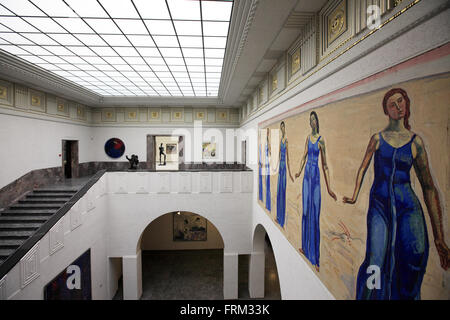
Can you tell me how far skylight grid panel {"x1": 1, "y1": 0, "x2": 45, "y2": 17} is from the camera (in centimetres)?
400

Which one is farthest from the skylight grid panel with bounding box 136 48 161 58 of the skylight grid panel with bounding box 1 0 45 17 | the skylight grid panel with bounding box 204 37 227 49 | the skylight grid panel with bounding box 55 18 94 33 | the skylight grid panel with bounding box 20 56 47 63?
the skylight grid panel with bounding box 20 56 47 63

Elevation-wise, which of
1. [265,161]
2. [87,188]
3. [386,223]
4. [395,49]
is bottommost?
[87,188]

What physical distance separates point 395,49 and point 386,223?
163 centimetres

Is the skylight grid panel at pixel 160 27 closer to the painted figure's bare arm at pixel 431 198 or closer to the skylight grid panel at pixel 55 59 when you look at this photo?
the skylight grid panel at pixel 55 59

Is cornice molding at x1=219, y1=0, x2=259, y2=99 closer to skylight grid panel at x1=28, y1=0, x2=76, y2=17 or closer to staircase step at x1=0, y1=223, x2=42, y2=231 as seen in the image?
skylight grid panel at x1=28, y1=0, x2=76, y2=17

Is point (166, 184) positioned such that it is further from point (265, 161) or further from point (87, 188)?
point (265, 161)

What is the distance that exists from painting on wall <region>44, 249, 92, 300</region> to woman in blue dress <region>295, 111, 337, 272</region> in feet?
23.6

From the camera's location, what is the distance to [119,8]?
416 cm

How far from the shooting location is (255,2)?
11.1ft

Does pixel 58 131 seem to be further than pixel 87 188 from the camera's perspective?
Yes

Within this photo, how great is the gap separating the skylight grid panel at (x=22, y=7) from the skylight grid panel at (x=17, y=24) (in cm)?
29

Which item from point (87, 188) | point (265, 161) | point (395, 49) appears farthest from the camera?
point (87, 188)
